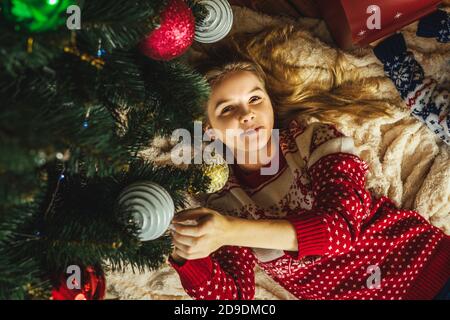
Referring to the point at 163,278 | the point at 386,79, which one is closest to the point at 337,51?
the point at 386,79

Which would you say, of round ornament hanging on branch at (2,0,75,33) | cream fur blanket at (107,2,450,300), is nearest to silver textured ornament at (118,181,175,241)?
round ornament hanging on branch at (2,0,75,33)

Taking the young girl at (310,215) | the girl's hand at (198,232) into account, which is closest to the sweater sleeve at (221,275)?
the young girl at (310,215)

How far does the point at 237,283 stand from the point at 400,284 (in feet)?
1.37

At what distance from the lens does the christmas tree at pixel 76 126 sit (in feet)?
1.53

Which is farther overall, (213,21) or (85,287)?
(213,21)

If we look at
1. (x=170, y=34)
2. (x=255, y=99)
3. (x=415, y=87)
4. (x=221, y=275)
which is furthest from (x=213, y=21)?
(x=415, y=87)

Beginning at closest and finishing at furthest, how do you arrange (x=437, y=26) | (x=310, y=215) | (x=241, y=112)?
(x=310, y=215), (x=241, y=112), (x=437, y=26)

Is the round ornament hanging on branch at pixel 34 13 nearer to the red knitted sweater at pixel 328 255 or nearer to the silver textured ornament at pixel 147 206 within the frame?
the silver textured ornament at pixel 147 206

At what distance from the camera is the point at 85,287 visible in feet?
2.23

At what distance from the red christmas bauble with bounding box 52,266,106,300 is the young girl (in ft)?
0.81

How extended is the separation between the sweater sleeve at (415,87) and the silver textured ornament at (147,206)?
828 mm

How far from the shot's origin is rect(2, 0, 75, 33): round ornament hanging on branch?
18.3 inches

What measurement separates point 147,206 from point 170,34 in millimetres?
244

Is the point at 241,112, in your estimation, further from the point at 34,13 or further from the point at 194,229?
the point at 34,13
